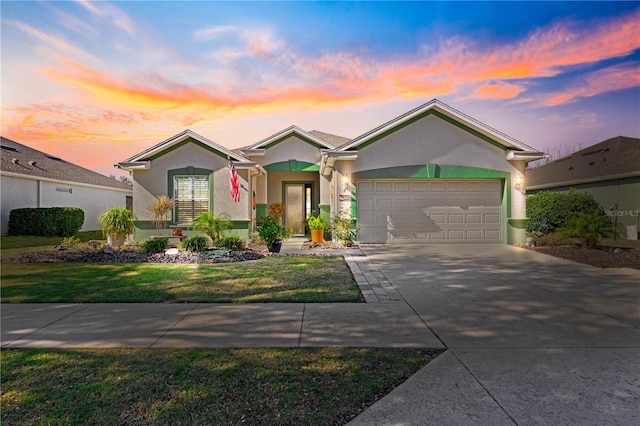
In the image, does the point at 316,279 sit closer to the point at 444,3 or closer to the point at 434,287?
the point at 434,287

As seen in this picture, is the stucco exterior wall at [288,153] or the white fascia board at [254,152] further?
the stucco exterior wall at [288,153]

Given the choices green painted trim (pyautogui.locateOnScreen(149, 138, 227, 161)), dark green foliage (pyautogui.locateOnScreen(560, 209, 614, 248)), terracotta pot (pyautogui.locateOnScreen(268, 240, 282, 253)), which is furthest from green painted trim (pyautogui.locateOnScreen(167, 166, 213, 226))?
dark green foliage (pyautogui.locateOnScreen(560, 209, 614, 248))

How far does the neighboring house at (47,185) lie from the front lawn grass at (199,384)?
60.1ft

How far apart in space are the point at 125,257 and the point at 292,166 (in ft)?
30.2

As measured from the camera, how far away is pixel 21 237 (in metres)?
16.2

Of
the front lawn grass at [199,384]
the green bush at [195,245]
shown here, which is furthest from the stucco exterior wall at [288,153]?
the front lawn grass at [199,384]

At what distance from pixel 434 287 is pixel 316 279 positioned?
2.37m

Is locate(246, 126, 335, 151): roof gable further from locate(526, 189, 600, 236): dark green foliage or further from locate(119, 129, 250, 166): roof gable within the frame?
locate(526, 189, 600, 236): dark green foliage

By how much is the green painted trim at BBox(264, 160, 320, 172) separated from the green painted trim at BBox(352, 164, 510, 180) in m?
4.19

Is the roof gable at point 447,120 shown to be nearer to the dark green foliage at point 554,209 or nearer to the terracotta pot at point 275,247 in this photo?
the dark green foliage at point 554,209

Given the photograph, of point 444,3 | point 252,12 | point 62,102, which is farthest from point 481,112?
point 62,102

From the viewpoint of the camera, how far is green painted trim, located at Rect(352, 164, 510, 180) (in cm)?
1414

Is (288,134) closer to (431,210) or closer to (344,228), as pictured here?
(344,228)

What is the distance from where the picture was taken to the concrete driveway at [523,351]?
2.78 metres
